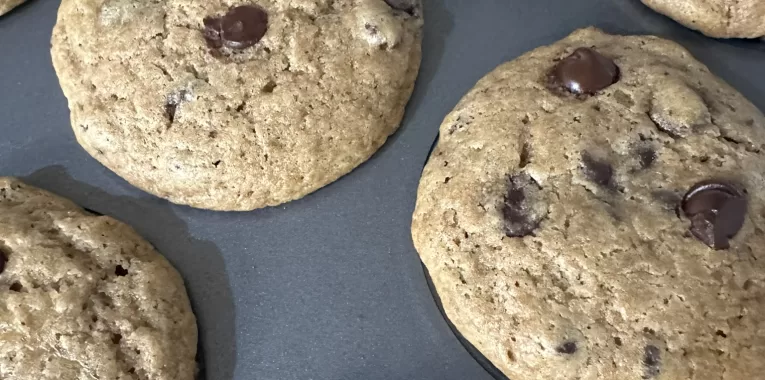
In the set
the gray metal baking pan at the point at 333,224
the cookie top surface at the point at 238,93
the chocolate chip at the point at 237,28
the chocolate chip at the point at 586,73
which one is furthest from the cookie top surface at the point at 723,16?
the chocolate chip at the point at 237,28

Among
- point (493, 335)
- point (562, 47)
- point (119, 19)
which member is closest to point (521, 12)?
point (562, 47)

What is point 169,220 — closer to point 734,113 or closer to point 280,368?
point 280,368

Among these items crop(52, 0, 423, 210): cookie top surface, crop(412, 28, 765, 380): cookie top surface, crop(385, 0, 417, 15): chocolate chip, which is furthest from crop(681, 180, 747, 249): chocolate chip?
crop(385, 0, 417, 15): chocolate chip

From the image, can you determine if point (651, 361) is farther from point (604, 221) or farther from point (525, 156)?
point (525, 156)

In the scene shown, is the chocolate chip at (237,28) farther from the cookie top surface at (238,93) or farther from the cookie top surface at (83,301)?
the cookie top surface at (83,301)

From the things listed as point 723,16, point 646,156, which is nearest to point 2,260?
point 646,156

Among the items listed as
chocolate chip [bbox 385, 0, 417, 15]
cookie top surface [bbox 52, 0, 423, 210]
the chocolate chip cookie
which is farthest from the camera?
the chocolate chip cookie

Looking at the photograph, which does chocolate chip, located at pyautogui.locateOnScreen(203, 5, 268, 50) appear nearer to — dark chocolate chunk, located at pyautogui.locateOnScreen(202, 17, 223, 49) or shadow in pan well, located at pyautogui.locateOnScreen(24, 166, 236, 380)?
dark chocolate chunk, located at pyautogui.locateOnScreen(202, 17, 223, 49)
